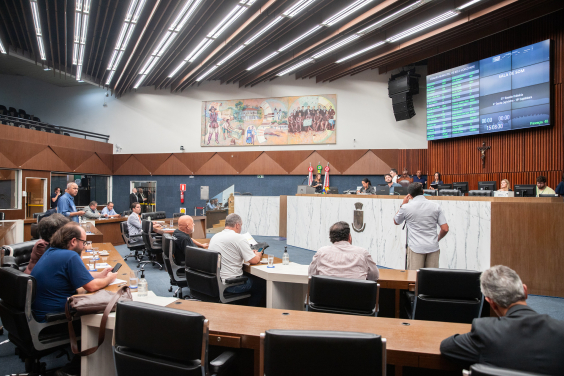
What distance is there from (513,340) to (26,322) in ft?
9.19

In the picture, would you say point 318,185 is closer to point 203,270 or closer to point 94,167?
point 203,270

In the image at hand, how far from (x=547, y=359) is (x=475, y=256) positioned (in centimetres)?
452

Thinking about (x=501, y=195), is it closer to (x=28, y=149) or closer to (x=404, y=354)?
(x=404, y=354)

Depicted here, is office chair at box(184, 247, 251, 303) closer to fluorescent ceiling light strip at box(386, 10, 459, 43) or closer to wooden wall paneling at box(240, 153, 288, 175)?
fluorescent ceiling light strip at box(386, 10, 459, 43)

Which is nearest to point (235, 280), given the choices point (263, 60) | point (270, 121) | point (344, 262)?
point (344, 262)

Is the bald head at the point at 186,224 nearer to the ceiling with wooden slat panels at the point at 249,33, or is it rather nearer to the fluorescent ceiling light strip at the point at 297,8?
the ceiling with wooden slat panels at the point at 249,33

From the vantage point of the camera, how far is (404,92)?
11.3 metres

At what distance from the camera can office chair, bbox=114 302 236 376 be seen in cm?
153

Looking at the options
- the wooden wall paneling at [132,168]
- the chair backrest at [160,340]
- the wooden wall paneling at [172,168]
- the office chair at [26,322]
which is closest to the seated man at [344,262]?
the chair backrest at [160,340]

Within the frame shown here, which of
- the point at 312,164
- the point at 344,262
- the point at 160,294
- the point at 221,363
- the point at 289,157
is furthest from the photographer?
the point at 289,157

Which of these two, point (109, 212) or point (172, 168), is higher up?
point (172, 168)

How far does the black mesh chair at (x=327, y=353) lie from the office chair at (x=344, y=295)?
936 mm

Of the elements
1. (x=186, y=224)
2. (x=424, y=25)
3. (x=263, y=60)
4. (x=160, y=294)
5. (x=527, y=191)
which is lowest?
(x=160, y=294)

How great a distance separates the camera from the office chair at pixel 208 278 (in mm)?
3354
